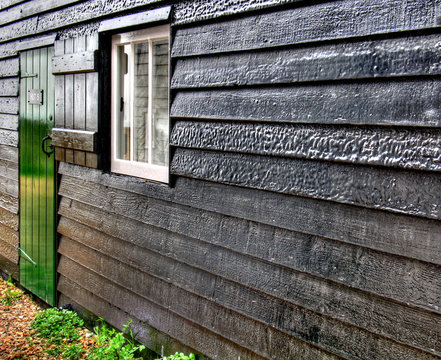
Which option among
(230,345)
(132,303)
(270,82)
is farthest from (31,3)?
(230,345)

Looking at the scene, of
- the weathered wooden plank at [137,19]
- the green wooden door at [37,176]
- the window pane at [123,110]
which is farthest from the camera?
the green wooden door at [37,176]

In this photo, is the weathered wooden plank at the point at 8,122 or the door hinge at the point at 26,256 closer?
the door hinge at the point at 26,256

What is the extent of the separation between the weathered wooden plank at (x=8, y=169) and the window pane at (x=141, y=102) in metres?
2.18

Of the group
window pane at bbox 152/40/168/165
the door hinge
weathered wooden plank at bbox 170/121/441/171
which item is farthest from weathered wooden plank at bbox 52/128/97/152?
the door hinge

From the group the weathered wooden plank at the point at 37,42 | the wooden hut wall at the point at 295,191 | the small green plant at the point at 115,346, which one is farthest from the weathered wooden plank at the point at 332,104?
the weathered wooden plank at the point at 37,42

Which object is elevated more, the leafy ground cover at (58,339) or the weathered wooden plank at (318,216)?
the weathered wooden plank at (318,216)

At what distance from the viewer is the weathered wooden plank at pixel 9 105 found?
16.9 ft

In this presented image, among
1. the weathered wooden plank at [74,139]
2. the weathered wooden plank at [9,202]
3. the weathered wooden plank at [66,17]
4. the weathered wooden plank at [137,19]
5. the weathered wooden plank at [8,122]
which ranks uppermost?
the weathered wooden plank at [66,17]

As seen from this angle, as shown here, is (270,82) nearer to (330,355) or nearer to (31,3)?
(330,355)

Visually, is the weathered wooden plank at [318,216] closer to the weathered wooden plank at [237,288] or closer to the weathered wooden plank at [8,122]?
the weathered wooden plank at [237,288]

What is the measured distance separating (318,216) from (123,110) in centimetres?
200

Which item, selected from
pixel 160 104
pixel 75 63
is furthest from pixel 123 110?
pixel 75 63

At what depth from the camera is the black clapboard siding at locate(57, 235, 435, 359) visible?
2119 mm

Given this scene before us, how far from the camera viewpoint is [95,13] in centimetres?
382
